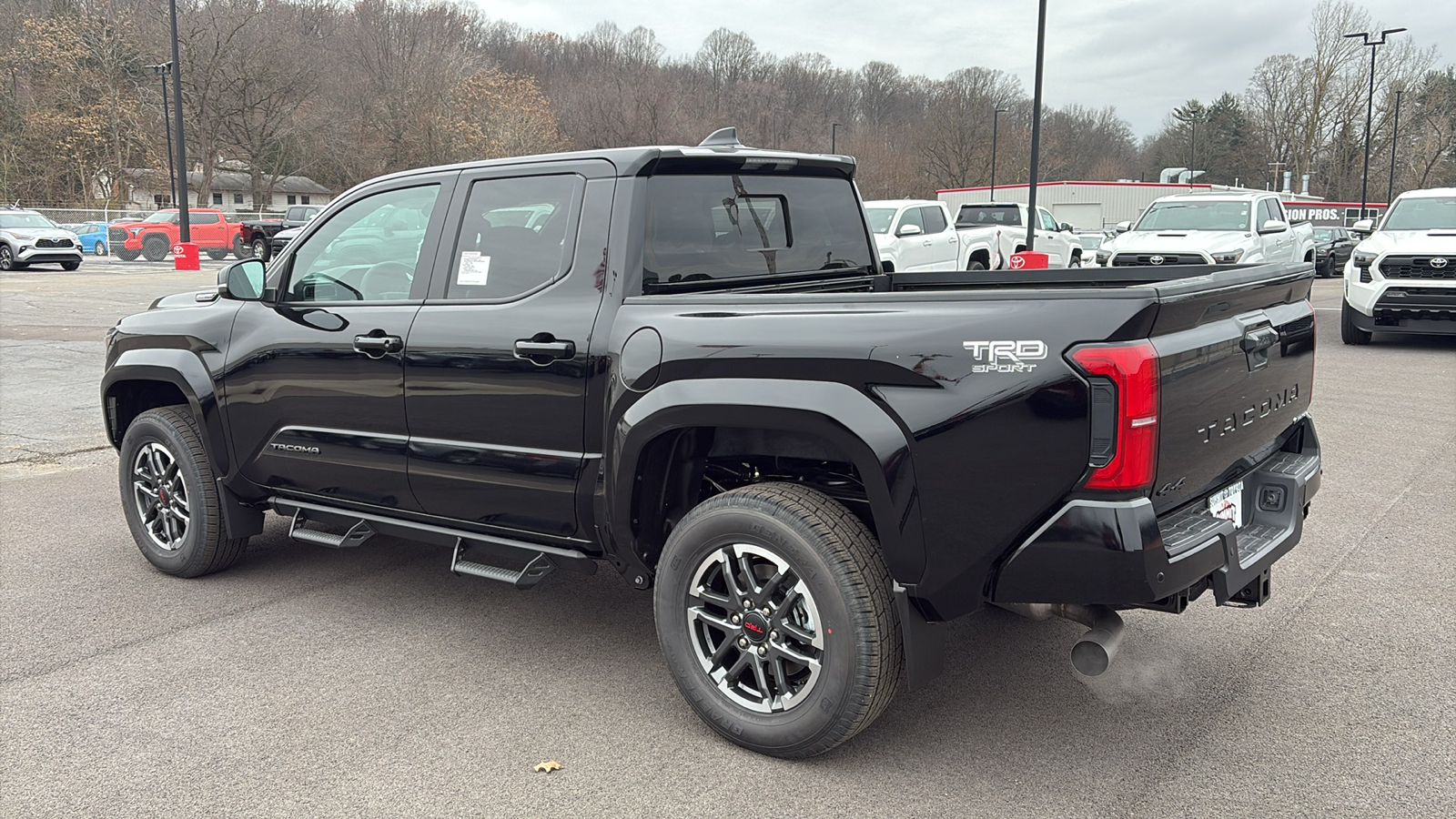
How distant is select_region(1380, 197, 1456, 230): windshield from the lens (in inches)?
530

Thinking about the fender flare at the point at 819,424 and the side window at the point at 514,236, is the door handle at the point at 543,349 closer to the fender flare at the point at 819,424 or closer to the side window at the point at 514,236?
the side window at the point at 514,236

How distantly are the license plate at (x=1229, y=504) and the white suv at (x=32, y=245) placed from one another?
106 feet

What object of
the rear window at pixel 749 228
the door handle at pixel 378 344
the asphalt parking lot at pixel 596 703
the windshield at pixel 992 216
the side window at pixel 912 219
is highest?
the windshield at pixel 992 216

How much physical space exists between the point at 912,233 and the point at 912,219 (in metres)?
0.27

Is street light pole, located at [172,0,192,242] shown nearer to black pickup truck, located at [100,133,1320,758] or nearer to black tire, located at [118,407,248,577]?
black tire, located at [118,407,248,577]

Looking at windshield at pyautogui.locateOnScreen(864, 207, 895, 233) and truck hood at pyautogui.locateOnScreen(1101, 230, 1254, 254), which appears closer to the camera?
truck hood at pyautogui.locateOnScreen(1101, 230, 1254, 254)

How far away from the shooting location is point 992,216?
25062 millimetres

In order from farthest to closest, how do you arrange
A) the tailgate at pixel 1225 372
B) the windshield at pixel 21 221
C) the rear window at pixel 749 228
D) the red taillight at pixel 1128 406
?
the windshield at pixel 21 221
the rear window at pixel 749 228
the tailgate at pixel 1225 372
the red taillight at pixel 1128 406

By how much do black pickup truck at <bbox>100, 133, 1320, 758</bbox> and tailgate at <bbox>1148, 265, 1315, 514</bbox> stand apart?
0.01 meters

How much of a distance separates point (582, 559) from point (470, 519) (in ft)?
1.74

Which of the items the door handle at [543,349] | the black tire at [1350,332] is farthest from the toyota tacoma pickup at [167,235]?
the door handle at [543,349]

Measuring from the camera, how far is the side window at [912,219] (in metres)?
17.5

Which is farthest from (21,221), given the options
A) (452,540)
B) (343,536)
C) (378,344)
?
(452,540)

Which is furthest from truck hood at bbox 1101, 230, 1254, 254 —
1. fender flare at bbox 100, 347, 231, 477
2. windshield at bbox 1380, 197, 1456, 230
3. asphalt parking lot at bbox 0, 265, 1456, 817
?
fender flare at bbox 100, 347, 231, 477
